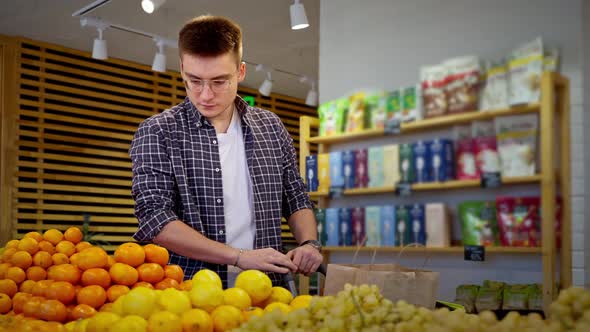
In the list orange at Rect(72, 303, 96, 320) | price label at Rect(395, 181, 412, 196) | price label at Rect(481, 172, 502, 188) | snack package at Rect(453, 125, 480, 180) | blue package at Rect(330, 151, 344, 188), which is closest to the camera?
orange at Rect(72, 303, 96, 320)

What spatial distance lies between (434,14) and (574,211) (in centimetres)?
120

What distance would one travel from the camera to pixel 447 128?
3102mm

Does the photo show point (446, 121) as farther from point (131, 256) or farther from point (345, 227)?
point (131, 256)

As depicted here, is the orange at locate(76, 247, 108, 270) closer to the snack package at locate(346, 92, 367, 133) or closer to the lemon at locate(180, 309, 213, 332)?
the lemon at locate(180, 309, 213, 332)

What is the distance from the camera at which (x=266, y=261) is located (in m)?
1.96

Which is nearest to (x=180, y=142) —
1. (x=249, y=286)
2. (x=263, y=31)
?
(x=249, y=286)

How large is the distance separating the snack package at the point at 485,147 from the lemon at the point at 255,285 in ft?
5.72

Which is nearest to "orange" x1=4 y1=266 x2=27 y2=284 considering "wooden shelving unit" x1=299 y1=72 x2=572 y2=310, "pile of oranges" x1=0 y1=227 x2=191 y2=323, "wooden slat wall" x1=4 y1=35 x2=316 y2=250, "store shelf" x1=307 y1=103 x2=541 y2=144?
"pile of oranges" x1=0 y1=227 x2=191 y2=323

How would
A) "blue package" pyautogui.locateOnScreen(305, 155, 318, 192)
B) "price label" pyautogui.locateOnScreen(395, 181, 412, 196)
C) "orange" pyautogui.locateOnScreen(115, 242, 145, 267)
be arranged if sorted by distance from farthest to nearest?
"blue package" pyautogui.locateOnScreen(305, 155, 318, 192), "price label" pyautogui.locateOnScreen(395, 181, 412, 196), "orange" pyautogui.locateOnScreen(115, 242, 145, 267)

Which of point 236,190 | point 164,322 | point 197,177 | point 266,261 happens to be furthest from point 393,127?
point 164,322

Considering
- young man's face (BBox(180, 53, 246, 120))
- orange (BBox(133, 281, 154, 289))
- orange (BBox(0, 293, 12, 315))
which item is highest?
young man's face (BBox(180, 53, 246, 120))

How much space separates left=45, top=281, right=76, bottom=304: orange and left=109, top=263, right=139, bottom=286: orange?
0.12m

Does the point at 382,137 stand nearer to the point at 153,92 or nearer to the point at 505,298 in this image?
the point at 505,298

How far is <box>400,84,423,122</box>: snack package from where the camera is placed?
3164 millimetres
